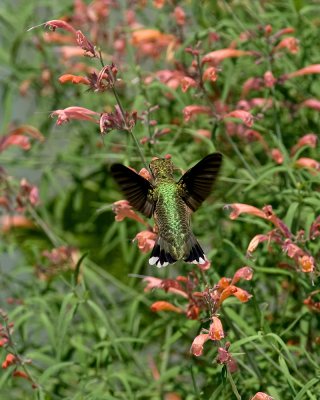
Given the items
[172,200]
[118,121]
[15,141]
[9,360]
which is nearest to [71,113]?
[118,121]

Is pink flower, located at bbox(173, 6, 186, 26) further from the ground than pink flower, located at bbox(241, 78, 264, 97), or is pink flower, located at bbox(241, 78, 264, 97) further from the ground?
pink flower, located at bbox(173, 6, 186, 26)

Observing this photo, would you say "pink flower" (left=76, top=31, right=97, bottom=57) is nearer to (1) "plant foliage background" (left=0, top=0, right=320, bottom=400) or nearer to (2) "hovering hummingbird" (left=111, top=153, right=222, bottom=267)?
(1) "plant foliage background" (left=0, top=0, right=320, bottom=400)

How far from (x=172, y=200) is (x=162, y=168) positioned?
11 cm

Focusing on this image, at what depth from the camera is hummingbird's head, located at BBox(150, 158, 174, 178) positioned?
2957 millimetres

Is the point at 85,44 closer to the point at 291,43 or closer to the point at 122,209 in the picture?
the point at 122,209

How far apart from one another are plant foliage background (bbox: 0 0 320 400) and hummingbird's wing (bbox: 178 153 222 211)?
0.22 m

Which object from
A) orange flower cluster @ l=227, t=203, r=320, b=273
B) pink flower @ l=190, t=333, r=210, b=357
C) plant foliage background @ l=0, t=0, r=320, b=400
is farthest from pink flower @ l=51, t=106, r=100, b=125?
pink flower @ l=190, t=333, r=210, b=357

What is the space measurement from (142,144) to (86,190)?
5.83 ft

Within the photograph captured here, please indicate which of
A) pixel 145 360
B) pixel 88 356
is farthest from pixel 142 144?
pixel 145 360

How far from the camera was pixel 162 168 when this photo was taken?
2.96m

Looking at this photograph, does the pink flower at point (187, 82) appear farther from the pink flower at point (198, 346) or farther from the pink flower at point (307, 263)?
the pink flower at point (198, 346)

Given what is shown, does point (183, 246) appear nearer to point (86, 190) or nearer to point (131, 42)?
point (131, 42)

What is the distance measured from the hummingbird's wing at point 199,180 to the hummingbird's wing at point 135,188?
0.12m

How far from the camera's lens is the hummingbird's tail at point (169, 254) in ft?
9.15
